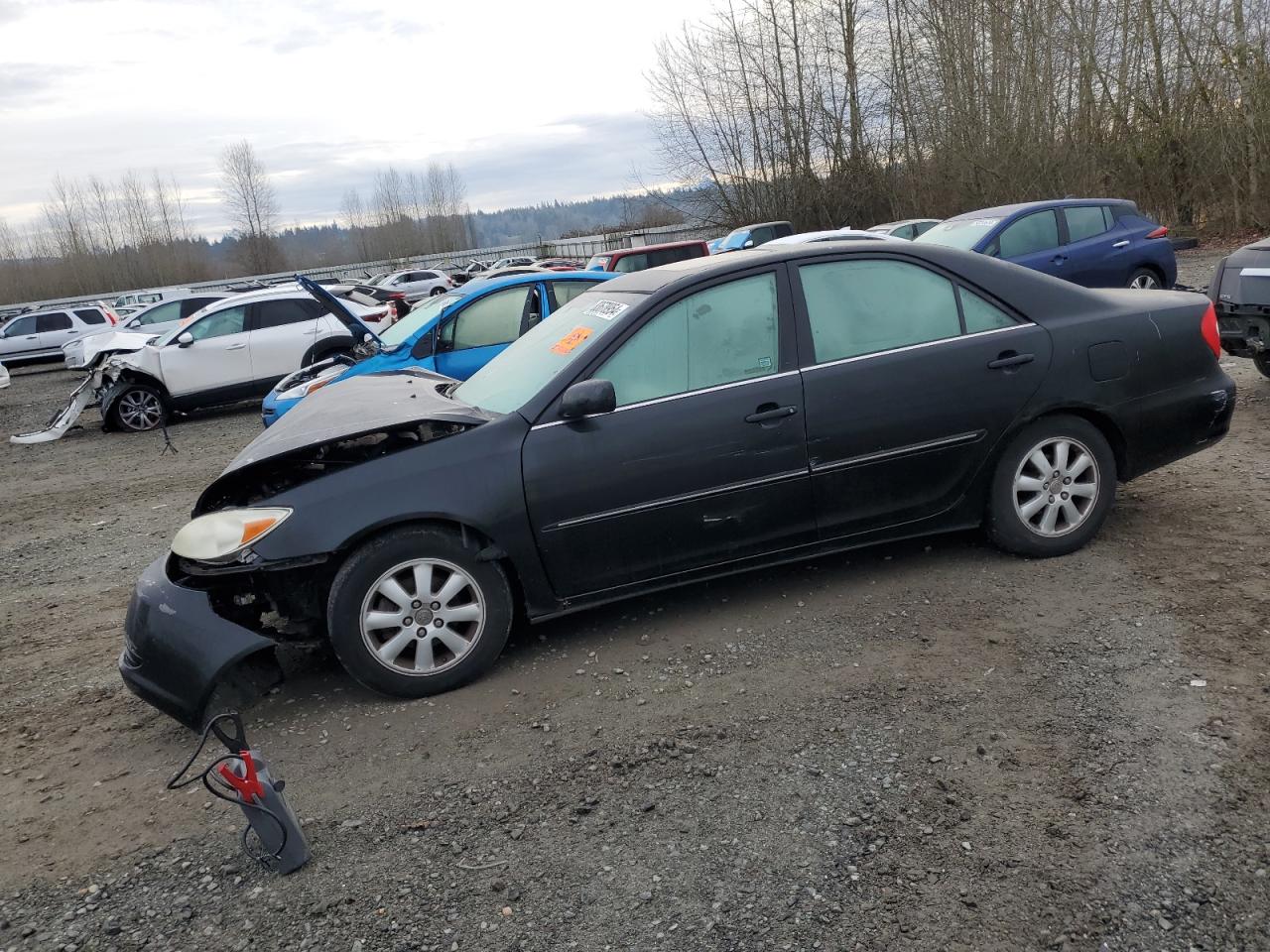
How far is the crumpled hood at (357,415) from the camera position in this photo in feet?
13.6

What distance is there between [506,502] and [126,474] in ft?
26.5

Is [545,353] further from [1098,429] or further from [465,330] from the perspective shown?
[465,330]

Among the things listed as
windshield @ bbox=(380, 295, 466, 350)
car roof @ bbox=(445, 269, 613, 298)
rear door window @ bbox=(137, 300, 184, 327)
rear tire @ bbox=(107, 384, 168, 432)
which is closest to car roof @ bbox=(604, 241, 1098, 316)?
car roof @ bbox=(445, 269, 613, 298)

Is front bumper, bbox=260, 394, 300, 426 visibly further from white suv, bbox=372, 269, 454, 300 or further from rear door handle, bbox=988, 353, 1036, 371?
white suv, bbox=372, 269, 454, 300

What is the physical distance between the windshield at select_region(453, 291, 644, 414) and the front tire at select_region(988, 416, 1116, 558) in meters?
1.97

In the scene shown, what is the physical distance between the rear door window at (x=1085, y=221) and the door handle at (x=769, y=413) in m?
9.06

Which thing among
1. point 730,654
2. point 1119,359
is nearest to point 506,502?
point 730,654

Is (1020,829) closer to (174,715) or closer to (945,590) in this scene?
(945,590)

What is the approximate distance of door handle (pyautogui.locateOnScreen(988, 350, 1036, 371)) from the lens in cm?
457

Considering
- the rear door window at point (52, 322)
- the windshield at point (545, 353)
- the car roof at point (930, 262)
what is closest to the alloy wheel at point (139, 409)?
the windshield at point (545, 353)

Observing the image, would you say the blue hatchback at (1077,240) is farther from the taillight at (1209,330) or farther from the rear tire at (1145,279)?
the taillight at (1209,330)

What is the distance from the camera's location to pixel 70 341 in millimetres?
26000

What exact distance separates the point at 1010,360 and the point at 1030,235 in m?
7.92

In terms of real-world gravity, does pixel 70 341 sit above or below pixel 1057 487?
above
